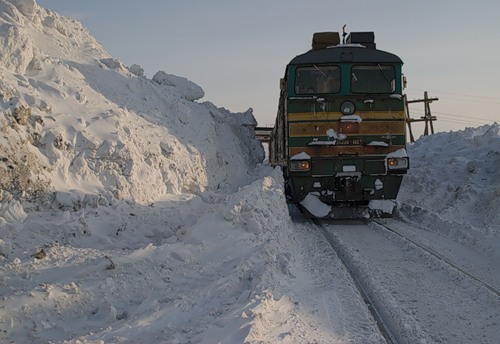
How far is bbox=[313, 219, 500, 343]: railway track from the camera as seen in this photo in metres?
4.50

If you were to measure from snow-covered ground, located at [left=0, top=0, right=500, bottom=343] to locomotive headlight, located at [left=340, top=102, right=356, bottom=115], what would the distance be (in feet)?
8.04

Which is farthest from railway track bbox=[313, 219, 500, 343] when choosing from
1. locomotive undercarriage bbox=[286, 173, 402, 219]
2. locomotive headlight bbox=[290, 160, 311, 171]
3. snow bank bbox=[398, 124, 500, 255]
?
locomotive headlight bbox=[290, 160, 311, 171]

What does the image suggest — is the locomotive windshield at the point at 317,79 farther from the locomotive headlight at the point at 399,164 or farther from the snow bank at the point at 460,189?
the snow bank at the point at 460,189

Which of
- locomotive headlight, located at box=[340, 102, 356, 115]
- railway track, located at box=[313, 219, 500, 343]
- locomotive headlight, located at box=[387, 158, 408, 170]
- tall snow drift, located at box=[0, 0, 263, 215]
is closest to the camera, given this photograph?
railway track, located at box=[313, 219, 500, 343]

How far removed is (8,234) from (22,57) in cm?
437

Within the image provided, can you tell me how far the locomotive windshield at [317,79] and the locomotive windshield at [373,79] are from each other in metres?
0.41

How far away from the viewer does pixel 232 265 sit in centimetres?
624

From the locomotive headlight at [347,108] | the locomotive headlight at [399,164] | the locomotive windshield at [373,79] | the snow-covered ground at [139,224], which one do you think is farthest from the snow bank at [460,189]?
the locomotive windshield at [373,79]

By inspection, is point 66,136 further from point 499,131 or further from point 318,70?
point 499,131

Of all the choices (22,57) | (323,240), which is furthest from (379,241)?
(22,57)

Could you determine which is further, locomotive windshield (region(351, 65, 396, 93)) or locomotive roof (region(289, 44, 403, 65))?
locomotive roof (region(289, 44, 403, 65))

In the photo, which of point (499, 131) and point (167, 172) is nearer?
point (167, 172)

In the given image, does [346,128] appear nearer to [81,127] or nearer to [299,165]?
[299,165]

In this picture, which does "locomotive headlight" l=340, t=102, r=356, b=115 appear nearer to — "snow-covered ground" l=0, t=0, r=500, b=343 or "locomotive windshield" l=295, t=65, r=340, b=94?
"locomotive windshield" l=295, t=65, r=340, b=94
